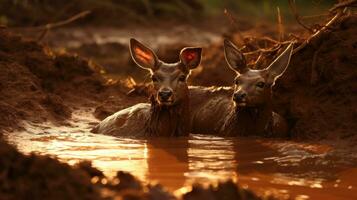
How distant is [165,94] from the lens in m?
10.9

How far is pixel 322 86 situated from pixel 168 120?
83.9 inches

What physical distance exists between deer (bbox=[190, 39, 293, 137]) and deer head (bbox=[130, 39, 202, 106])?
0.58 meters

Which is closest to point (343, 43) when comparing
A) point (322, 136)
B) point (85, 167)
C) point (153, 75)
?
point (322, 136)

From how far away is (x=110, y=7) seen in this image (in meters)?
25.2

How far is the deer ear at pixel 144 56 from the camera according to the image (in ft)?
38.6

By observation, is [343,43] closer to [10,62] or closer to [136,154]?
[136,154]

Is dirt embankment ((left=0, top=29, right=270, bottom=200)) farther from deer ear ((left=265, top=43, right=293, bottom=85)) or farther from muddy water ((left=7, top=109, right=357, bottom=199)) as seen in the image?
deer ear ((left=265, top=43, right=293, bottom=85))

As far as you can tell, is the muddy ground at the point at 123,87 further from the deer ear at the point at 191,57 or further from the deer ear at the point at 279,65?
the deer ear at the point at 191,57

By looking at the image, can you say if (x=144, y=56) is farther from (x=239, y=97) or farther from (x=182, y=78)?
(x=239, y=97)

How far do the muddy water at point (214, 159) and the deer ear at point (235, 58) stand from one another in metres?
1.04

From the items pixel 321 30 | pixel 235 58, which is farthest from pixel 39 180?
pixel 321 30

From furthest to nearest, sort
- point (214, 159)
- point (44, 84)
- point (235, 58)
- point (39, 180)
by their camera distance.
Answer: point (44, 84), point (235, 58), point (214, 159), point (39, 180)

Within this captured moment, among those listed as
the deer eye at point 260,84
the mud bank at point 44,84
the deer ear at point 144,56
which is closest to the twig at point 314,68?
the deer eye at point 260,84

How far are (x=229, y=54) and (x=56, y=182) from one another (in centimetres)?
650
